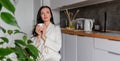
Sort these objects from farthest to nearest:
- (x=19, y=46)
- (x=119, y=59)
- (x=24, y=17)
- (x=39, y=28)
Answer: (x=24, y=17), (x=39, y=28), (x=119, y=59), (x=19, y=46)

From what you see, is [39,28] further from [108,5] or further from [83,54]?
[108,5]

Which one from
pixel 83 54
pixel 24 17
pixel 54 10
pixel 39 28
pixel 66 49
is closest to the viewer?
pixel 39 28

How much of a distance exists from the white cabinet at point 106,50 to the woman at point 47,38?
1.36 feet

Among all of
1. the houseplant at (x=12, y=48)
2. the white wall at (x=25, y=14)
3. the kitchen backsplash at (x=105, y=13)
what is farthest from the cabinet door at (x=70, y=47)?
the houseplant at (x=12, y=48)

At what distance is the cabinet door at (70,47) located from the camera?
2541 mm

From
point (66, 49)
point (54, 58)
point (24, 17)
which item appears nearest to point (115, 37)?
point (54, 58)

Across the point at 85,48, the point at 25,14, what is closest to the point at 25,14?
the point at 25,14

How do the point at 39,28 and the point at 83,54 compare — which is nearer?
the point at 39,28

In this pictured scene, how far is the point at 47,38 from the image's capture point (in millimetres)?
2025

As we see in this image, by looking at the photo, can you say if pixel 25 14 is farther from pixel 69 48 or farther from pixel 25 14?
pixel 69 48

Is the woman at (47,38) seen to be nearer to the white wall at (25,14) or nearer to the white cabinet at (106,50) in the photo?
the white cabinet at (106,50)

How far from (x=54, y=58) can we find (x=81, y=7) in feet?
4.58

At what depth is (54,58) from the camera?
2025 millimetres

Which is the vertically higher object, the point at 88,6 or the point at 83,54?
the point at 88,6
